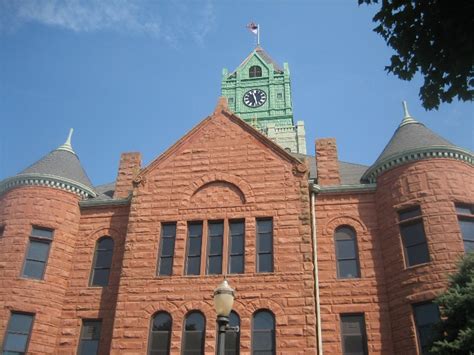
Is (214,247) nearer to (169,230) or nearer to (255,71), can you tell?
(169,230)

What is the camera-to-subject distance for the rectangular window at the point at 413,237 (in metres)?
17.6

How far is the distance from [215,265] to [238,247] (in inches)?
41.5

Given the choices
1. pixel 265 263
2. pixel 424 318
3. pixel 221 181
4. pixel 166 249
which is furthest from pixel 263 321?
pixel 221 181

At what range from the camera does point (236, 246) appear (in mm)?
18719

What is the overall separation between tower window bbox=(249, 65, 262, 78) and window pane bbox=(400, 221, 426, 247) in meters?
44.0

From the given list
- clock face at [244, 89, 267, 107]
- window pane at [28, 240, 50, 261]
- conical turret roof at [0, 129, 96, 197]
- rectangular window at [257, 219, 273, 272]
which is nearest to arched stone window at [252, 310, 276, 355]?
rectangular window at [257, 219, 273, 272]

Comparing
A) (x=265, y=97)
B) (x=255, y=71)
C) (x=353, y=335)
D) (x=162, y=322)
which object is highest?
(x=255, y=71)

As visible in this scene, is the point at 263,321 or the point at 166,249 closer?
the point at 263,321

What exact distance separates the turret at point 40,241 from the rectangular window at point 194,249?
16.4ft

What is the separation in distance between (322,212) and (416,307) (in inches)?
190

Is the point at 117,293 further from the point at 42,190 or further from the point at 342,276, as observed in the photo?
the point at 342,276

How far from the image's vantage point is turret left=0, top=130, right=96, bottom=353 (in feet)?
61.2

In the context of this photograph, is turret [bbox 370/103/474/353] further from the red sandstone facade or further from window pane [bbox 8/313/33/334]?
window pane [bbox 8/313/33/334]

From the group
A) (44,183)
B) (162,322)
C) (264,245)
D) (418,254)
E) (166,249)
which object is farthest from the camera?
(44,183)
